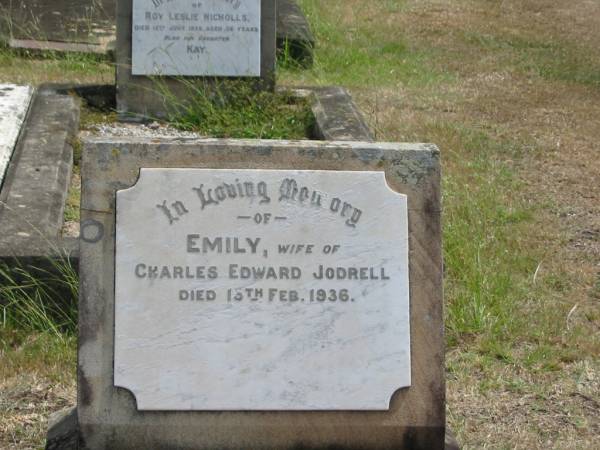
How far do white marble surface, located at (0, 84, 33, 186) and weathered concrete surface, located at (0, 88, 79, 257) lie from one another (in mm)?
39

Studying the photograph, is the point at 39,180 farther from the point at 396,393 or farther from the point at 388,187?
the point at 396,393

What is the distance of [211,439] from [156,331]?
325mm

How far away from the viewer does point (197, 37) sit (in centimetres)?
697

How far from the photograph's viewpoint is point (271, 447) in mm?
2939

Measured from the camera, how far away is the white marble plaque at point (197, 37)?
272 inches

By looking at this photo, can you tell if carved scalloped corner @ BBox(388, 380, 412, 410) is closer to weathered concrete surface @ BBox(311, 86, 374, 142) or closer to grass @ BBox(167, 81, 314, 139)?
weathered concrete surface @ BBox(311, 86, 374, 142)

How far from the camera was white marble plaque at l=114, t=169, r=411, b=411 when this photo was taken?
2904 mm

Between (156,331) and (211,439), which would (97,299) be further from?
(211,439)

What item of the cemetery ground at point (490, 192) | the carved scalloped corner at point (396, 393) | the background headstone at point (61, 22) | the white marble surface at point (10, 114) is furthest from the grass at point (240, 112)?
the carved scalloped corner at point (396, 393)

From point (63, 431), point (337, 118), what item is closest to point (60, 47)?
point (337, 118)

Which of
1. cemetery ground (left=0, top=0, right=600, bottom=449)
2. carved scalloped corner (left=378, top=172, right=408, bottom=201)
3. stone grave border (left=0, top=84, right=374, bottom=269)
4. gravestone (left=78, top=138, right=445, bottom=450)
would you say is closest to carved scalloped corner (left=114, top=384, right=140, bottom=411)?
gravestone (left=78, top=138, right=445, bottom=450)

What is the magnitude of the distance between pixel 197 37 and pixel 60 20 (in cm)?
247

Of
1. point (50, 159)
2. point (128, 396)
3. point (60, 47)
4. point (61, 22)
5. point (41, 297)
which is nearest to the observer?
point (128, 396)

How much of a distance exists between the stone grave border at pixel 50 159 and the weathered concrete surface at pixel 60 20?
179cm
